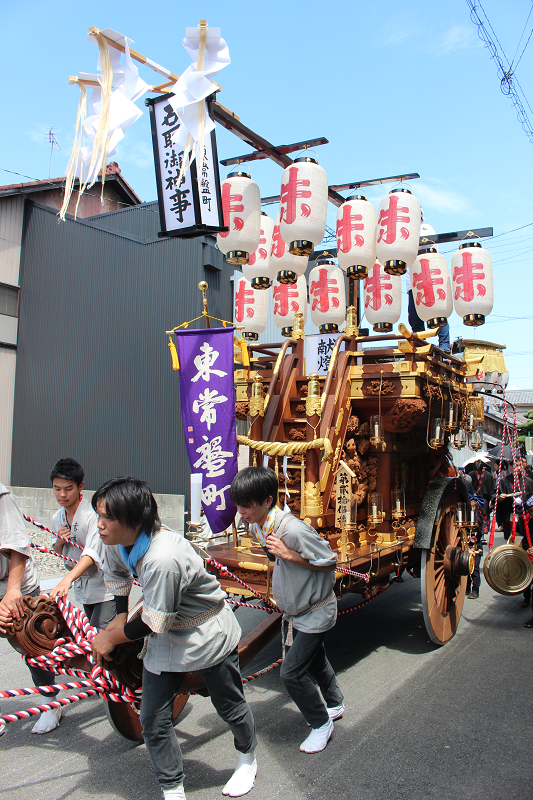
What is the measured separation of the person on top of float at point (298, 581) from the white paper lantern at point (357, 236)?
12.6 ft

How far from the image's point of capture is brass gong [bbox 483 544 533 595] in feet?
17.9

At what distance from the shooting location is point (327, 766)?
9.97 ft

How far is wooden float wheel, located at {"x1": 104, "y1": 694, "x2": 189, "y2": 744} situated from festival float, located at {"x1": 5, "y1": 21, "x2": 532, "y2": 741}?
Result: 0.01 metres

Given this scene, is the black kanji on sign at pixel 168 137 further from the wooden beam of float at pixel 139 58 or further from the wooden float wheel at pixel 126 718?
the wooden float wheel at pixel 126 718

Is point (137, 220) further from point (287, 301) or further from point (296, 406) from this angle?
point (296, 406)

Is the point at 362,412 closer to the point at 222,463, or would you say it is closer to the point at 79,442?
the point at 222,463

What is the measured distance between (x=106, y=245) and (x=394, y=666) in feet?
30.3

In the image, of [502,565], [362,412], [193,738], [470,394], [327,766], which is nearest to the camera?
[327,766]

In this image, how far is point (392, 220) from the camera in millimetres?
6211

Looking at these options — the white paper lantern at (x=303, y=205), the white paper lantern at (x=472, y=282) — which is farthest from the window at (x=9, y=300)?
the white paper lantern at (x=472, y=282)

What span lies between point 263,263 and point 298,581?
507cm

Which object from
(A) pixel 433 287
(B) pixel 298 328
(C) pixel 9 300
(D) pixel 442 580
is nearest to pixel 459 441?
(D) pixel 442 580

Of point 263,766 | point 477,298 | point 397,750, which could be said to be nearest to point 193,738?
point 263,766

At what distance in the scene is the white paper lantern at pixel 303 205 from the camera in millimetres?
5723
